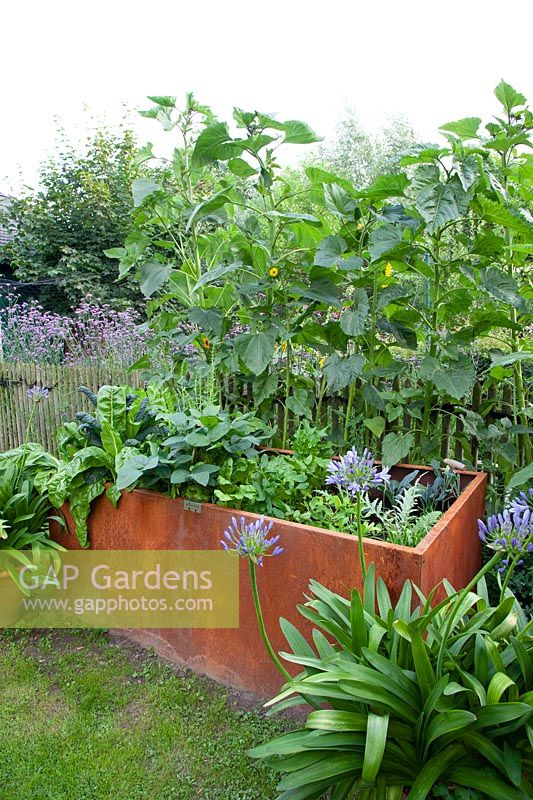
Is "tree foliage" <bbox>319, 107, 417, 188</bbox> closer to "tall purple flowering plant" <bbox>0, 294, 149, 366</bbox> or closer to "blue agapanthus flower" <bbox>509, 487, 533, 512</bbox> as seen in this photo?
"tall purple flowering plant" <bbox>0, 294, 149, 366</bbox>

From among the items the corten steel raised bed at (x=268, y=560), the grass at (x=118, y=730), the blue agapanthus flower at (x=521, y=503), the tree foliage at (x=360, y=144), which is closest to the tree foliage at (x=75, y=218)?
the corten steel raised bed at (x=268, y=560)

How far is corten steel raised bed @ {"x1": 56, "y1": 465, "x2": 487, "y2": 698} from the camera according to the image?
182 cm

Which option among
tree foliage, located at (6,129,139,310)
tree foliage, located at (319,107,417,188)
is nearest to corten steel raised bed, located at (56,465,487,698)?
tree foliage, located at (6,129,139,310)

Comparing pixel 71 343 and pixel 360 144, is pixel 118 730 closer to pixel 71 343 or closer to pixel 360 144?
pixel 71 343

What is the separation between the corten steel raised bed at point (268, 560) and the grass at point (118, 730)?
11 centimetres

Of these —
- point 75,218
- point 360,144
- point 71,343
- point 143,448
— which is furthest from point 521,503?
point 360,144

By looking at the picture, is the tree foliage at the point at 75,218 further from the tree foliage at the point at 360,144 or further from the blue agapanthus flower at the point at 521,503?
the tree foliage at the point at 360,144

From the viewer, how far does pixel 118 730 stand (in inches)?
76.7

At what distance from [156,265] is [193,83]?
3.30 ft

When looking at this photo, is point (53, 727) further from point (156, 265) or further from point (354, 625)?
point (156, 265)

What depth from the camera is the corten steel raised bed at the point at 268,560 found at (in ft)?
5.96

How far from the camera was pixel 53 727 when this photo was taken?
1977 millimetres

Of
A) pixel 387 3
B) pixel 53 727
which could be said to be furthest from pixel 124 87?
pixel 53 727

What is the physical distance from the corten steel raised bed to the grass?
11cm
